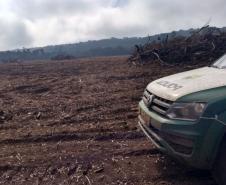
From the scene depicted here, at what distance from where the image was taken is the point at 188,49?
1794 centimetres

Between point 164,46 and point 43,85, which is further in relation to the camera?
point 164,46

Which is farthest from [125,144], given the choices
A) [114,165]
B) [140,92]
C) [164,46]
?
[164,46]

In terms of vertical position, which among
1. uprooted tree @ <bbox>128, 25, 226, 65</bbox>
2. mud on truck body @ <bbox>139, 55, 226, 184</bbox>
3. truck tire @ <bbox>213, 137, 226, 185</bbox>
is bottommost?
uprooted tree @ <bbox>128, 25, 226, 65</bbox>

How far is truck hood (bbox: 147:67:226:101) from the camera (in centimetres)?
536

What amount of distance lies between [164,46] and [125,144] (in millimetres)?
11611

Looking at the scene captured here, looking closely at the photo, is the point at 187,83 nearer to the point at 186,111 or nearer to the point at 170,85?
Answer: the point at 170,85

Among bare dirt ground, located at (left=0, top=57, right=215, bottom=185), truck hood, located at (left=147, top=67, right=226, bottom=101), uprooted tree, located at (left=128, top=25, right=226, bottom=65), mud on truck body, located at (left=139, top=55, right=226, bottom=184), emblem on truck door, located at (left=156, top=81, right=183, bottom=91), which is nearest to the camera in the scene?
mud on truck body, located at (left=139, top=55, right=226, bottom=184)

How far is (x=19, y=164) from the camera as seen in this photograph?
6926 mm

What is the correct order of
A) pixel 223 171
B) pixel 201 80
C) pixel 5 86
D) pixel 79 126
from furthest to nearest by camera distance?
pixel 5 86 → pixel 79 126 → pixel 201 80 → pixel 223 171

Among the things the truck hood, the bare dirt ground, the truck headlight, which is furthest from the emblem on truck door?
the bare dirt ground

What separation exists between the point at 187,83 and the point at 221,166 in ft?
3.51

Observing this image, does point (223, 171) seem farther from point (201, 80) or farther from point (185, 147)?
point (201, 80)

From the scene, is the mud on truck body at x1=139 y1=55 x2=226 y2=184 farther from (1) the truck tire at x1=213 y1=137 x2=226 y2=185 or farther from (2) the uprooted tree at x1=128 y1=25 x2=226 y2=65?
(2) the uprooted tree at x1=128 y1=25 x2=226 y2=65

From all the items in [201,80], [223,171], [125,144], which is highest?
[201,80]
